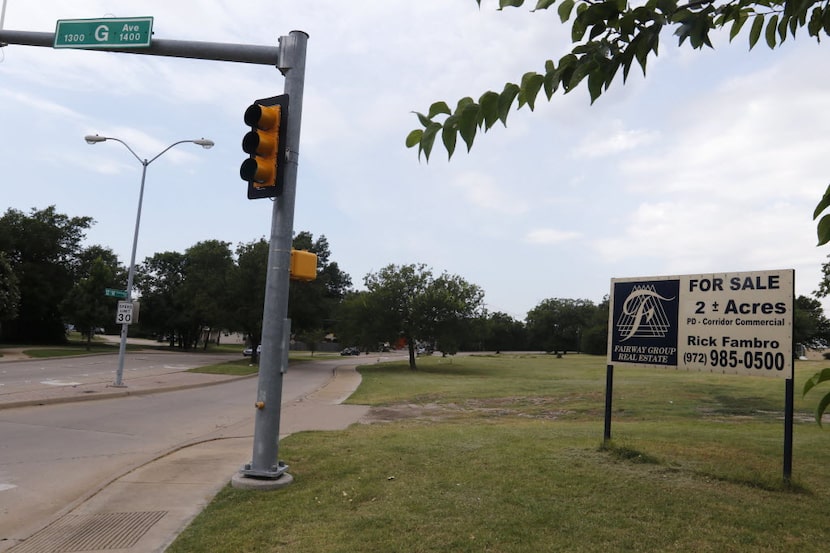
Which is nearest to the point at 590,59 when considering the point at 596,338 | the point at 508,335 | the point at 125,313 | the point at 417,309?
the point at 125,313

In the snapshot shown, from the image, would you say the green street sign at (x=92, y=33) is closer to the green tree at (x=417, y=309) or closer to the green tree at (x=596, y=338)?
the green tree at (x=417, y=309)

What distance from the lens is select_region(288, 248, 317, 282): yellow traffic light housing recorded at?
280 inches

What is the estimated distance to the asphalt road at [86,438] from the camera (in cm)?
702

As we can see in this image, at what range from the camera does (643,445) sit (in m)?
9.03

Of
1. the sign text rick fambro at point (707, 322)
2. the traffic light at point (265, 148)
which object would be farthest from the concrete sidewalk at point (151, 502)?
the sign text rick fambro at point (707, 322)

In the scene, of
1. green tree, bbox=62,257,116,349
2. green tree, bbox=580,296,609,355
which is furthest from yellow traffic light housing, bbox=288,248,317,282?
green tree, bbox=580,296,609,355

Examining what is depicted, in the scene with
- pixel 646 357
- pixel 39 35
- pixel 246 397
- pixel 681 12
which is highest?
pixel 39 35

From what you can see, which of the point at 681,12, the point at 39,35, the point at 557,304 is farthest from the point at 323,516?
the point at 557,304

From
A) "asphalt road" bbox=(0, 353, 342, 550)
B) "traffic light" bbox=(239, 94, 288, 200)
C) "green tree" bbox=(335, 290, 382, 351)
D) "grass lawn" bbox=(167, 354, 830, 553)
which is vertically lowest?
"asphalt road" bbox=(0, 353, 342, 550)

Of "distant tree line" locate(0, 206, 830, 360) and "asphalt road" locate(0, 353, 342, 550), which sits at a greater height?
"distant tree line" locate(0, 206, 830, 360)

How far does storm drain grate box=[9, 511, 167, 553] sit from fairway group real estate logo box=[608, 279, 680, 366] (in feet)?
22.2

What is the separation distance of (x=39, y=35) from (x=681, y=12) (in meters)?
8.44

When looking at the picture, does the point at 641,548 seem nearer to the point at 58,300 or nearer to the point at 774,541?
the point at 774,541

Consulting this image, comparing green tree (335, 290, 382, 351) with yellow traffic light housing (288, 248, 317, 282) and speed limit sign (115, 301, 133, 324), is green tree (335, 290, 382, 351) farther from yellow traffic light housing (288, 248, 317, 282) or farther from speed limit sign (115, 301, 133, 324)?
yellow traffic light housing (288, 248, 317, 282)
